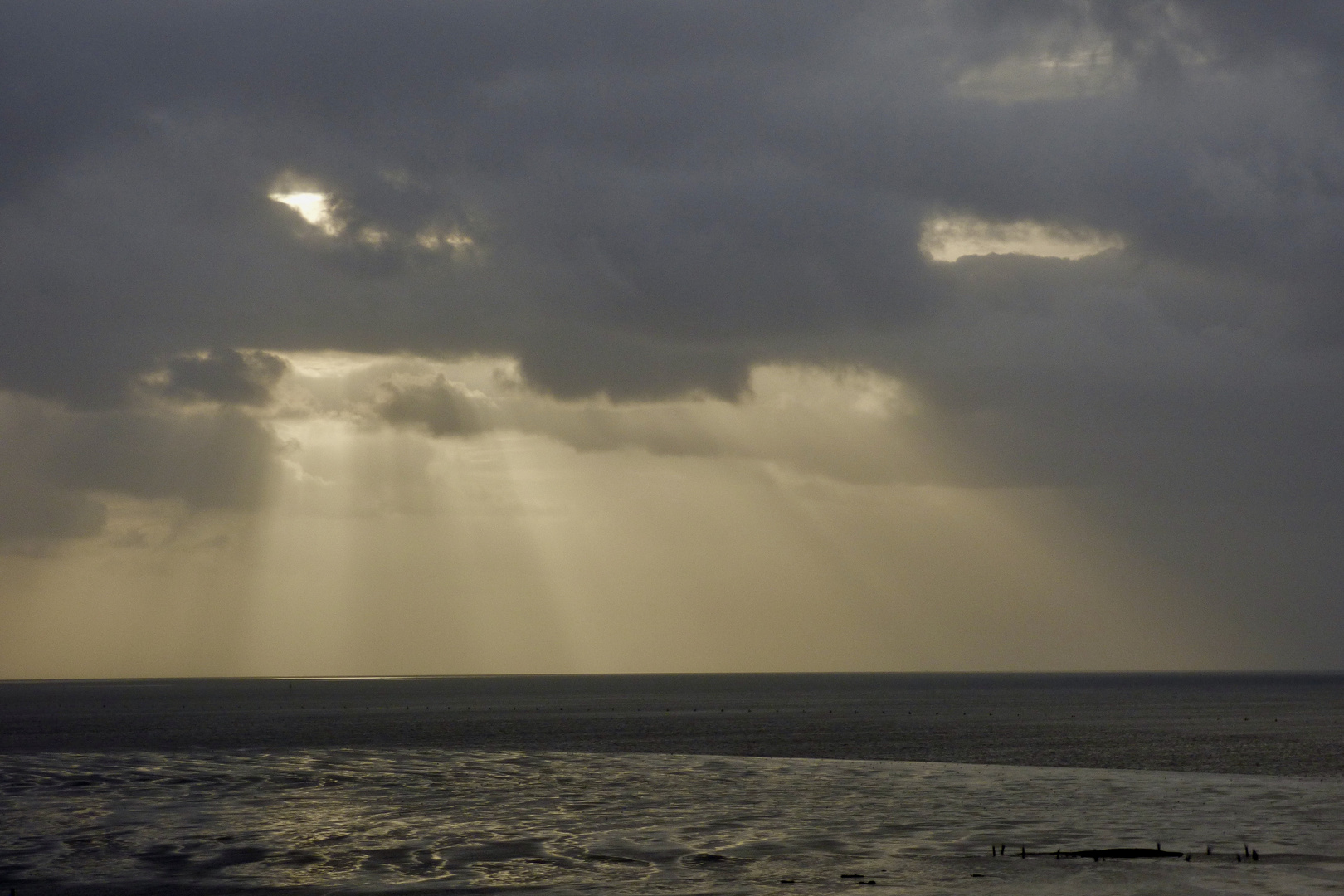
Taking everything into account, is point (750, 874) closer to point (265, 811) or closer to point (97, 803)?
point (265, 811)

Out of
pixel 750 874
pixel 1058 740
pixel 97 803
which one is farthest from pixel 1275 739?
pixel 97 803

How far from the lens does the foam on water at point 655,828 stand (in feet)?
167

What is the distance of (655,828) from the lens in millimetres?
65750

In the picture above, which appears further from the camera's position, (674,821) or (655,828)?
(674,821)

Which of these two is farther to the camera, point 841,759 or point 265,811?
point 841,759

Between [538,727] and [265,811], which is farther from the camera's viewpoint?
[538,727]

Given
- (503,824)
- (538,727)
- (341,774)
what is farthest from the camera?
(538,727)

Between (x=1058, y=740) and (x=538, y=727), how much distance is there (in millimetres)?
77676

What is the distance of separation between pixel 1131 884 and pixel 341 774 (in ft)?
213

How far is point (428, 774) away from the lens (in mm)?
95625

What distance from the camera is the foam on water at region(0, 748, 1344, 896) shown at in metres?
50.9

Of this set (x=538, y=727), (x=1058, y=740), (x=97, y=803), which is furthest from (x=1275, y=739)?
(x=97, y=803)

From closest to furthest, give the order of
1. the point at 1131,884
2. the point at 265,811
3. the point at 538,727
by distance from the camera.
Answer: the point at 1131,884
the point at 265,811
the point at 538,727

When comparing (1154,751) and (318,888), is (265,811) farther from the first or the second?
(1154,751)
